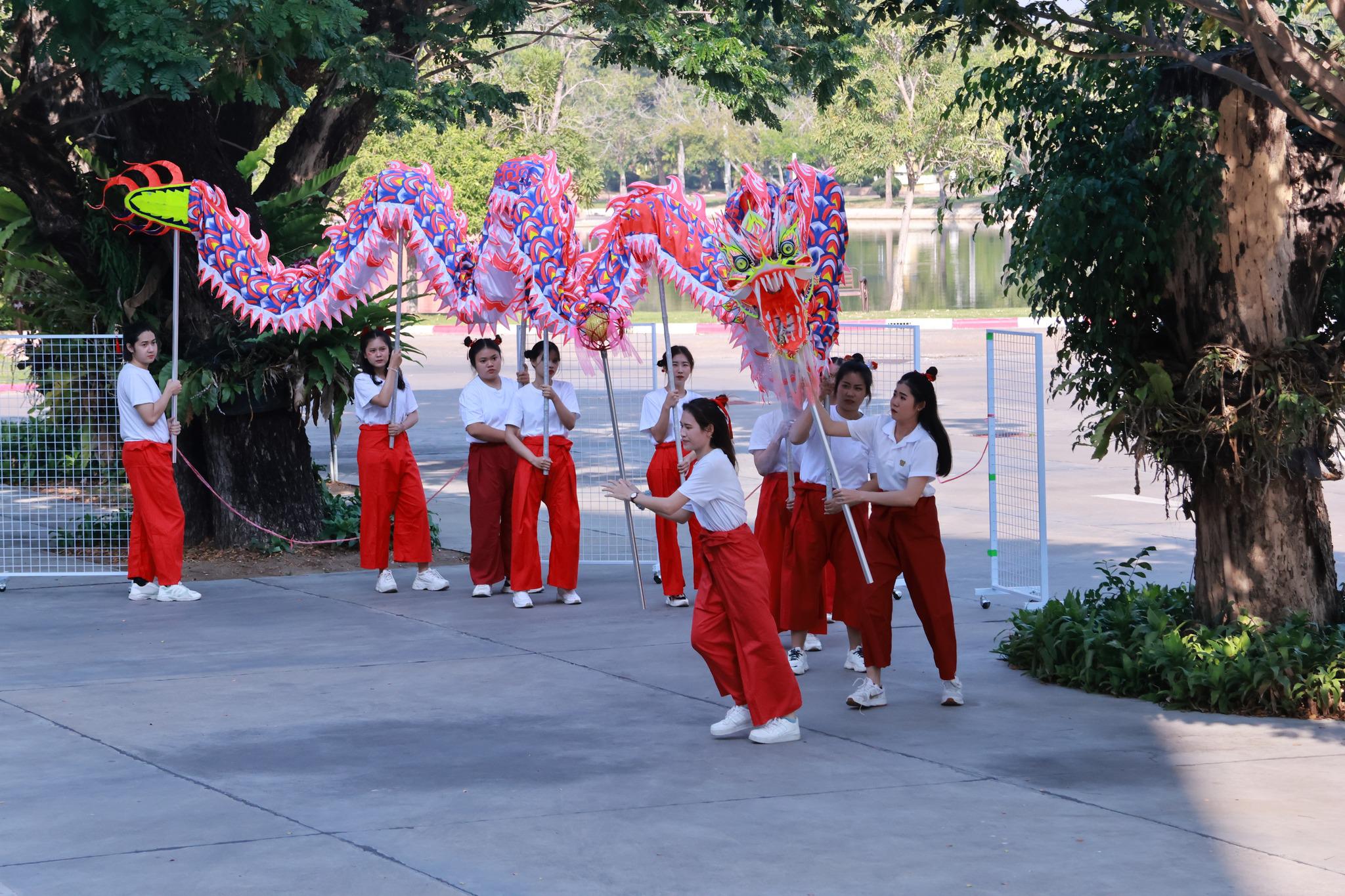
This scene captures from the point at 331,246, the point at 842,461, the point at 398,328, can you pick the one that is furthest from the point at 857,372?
the point at 331,246

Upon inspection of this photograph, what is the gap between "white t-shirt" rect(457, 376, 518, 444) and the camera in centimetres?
1048

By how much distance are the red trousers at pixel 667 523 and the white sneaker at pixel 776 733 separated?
10.2 ft

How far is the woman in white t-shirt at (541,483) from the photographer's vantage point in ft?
33.9

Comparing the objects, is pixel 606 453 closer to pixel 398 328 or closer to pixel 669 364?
pixel 398 328

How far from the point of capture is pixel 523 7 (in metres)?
12.1

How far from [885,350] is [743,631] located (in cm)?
1901

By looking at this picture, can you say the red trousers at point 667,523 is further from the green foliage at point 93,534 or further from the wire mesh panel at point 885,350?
the green foliage at point 93,534

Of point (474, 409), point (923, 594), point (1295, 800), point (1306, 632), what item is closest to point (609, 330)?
point (474, 409)

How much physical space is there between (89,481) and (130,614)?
408 centimetres

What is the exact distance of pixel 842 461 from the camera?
27.2ft

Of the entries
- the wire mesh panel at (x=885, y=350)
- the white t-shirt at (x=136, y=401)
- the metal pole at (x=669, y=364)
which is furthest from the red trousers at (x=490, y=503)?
the wire mesh panel at (x=885, y=350)

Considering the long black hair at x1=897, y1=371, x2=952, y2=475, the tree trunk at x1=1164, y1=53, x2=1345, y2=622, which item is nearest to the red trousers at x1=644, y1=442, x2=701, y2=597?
the long black hair at x1=897, y1=371, x2=952, y2=475

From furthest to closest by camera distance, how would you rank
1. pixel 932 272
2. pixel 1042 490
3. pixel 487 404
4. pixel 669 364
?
pixel 932 272 → pixel 487 404 → pixel 1042 490 → pixel 669 364

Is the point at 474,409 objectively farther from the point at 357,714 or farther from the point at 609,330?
the point at 357,714
